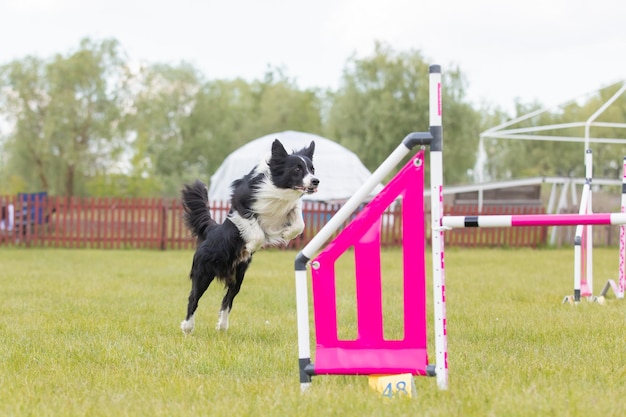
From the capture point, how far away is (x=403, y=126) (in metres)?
40.6

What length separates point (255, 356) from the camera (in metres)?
4.96

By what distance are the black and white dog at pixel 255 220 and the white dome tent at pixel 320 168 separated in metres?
19.2

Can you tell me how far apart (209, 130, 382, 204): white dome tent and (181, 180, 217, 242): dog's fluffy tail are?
18.7m

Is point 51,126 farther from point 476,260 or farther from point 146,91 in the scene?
point 476,260

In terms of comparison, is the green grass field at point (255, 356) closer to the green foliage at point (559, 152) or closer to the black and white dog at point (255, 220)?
the black and white dog at point (255, 220)

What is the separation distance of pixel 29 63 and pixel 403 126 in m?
21.1

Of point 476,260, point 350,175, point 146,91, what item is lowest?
point 476,260

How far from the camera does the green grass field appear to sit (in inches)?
138

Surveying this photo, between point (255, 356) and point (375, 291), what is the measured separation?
1455mm

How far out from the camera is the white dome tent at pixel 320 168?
25.9 m

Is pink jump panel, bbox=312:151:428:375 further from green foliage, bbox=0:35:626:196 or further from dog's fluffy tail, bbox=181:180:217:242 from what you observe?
green foliage, bbox=0:35:626:196

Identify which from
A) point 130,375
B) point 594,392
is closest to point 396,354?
point 594,392

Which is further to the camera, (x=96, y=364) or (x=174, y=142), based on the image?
(x=174, y=142)

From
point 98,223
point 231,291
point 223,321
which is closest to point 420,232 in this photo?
point 231,291
